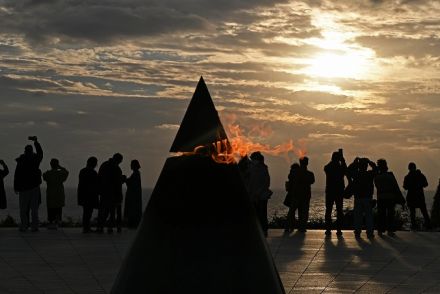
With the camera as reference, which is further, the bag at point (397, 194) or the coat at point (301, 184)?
the coat at point (301, 184)

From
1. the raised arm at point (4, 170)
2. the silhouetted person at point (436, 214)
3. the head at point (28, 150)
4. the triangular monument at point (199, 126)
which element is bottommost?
the silhouetted person at point (436, 214)

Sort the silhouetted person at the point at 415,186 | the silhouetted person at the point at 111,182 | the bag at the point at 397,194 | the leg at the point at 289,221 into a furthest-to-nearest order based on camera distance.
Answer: the silhouetted person at the point at 415,186, the leg at the point at 289,221, the bag at the point at 397,194, the silhouetted person at the point at 111,182

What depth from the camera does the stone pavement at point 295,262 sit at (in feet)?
37.6

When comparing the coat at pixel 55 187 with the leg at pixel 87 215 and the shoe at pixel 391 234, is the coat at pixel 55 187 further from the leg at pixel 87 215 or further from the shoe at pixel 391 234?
the shoe at pixel 391 234

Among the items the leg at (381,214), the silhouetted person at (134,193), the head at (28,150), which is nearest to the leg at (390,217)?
the leg at (381,214)

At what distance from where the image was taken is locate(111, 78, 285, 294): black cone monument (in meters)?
8.48

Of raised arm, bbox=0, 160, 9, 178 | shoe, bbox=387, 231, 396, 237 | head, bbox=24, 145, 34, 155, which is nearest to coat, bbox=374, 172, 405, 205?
shoe, bbox=387, 231, 396, 237

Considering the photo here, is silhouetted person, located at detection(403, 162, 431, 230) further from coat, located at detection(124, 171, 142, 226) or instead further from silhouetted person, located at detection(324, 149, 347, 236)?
coat, located at detection(124, 171, 142, 226)

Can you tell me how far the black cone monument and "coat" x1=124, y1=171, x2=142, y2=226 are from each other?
32.9ft

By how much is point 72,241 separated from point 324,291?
7337mm

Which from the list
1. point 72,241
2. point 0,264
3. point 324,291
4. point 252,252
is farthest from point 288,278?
point 72,241

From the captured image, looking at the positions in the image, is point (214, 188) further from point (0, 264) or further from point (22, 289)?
point (0, 264)

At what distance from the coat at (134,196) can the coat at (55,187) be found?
139 centimetres

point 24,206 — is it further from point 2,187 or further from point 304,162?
point 304,162
